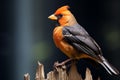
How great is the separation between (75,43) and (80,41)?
0.04m

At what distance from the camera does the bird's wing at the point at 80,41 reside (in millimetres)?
3705

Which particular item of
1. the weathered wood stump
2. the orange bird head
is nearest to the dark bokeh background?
the orange bird head

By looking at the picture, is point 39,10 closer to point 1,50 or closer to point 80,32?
point 1,50

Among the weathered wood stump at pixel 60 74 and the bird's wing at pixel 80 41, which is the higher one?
the bird's wing at pixel 80 41

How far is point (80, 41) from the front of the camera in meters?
3.74

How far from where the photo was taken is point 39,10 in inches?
185

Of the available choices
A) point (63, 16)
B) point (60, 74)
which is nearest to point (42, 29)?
point (63, 16)

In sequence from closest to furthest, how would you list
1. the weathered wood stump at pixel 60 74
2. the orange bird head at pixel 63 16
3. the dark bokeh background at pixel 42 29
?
the weathered wood stump at pixel 60 74 < the orange bird head at pixel 63 16 < the dark bokeh background at pixel 42 29

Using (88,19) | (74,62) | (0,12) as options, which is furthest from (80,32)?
(0,12)

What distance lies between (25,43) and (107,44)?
754mm

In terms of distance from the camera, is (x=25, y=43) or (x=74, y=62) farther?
(x=25, y=43)

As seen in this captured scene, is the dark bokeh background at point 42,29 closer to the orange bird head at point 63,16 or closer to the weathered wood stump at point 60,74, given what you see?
the orange bird head at point 63,16

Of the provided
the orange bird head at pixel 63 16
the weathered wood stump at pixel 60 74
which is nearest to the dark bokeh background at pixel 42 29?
the orange bird head at pixel 63 16

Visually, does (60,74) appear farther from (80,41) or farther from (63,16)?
(63,16)
